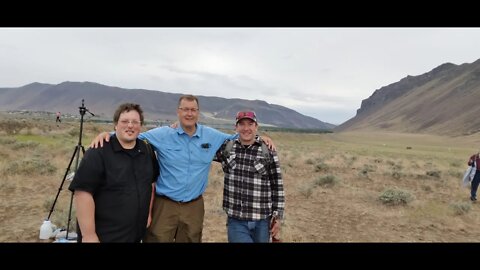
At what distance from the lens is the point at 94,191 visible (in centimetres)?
256

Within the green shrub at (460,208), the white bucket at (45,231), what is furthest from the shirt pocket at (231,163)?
the green shrub at (460,208)

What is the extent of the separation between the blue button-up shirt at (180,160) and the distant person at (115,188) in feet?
1.64

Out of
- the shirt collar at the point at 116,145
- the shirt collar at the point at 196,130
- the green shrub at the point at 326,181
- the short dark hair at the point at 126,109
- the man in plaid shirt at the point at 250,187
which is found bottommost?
the green shrub at the point at 326,181

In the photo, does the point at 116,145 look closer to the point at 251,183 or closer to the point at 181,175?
the point at 181,175

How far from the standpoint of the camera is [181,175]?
334cm

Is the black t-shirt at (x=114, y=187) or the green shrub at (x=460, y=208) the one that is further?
the green shrub at (x=460, y=208)

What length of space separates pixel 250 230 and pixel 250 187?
0.45 meters

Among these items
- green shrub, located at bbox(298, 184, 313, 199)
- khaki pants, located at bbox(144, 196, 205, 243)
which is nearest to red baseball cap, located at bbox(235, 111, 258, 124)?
khaki pants, located at bbox(144, 196, 205, 243)

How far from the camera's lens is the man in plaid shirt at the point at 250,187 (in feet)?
11.3

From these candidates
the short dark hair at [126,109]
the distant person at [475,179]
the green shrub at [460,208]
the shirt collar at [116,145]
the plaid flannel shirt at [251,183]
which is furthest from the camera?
the distant person at [475,179]

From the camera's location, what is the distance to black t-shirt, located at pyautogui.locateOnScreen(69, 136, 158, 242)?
255 cm

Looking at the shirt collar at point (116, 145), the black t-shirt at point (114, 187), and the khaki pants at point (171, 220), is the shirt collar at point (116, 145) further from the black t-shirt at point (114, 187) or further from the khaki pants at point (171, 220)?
the khaki pants at point (171, 220)
